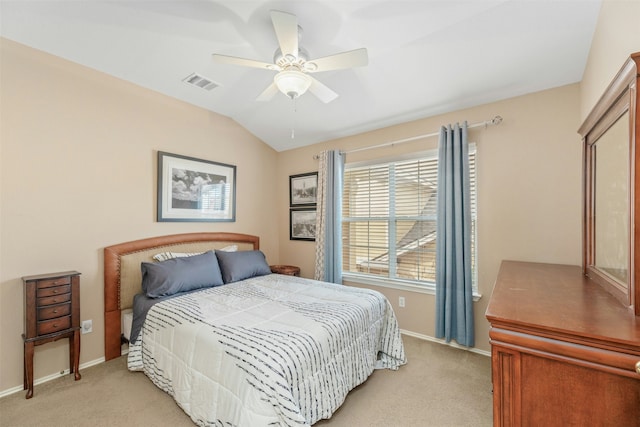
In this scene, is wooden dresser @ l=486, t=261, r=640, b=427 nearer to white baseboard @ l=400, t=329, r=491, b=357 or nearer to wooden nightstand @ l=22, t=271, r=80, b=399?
white baseboard @ l=400, t=329, r=491, b=357

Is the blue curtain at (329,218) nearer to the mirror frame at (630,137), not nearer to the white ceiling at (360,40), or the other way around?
the white ceiling at (360,40)

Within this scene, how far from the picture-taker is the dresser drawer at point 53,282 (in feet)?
7.06

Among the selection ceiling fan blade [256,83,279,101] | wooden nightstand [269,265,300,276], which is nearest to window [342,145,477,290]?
wooden nightstand [269,265,300,276]

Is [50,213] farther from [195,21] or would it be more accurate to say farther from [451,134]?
[451,134]

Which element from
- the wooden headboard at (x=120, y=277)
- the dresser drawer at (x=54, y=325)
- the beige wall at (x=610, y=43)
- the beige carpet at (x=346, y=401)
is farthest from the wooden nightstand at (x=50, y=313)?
the beige wall at (x=610, y=43)

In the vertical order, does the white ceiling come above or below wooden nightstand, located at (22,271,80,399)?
above

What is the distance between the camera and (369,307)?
7.69 feet

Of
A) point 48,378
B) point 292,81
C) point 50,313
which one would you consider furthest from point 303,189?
point 48,378

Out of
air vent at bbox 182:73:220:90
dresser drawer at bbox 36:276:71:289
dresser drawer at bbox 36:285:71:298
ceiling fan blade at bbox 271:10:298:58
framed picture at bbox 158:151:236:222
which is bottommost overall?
dresser drawer at bbox 36:285:71:298

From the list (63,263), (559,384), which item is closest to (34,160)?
(63,263)

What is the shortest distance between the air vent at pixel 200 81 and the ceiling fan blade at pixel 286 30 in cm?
148

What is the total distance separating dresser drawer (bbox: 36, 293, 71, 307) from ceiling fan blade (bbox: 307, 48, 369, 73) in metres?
2.65

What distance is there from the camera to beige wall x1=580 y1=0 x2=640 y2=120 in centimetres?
130

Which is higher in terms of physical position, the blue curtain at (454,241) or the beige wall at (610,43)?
the beige wall at (610,43)
